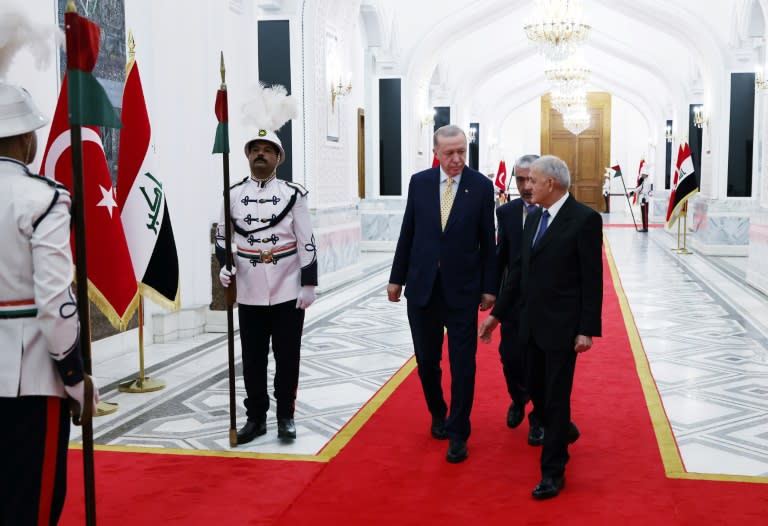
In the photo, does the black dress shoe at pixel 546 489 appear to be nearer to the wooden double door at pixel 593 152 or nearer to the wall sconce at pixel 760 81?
the wall sconce at pixel 760 81

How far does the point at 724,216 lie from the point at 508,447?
32.4ft

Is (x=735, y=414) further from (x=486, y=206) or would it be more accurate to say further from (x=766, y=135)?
(x=766, y=135)

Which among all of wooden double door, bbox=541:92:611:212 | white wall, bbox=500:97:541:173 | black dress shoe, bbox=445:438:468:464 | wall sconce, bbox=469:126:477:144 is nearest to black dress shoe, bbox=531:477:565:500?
black dress shoe, bbox=445:438:468:464

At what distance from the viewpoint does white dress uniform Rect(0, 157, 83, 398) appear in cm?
195

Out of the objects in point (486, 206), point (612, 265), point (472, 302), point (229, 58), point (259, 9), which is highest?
point (259, 9)

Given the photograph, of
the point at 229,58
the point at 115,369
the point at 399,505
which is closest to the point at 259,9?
the point at 229,58

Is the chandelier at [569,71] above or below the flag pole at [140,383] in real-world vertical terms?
above

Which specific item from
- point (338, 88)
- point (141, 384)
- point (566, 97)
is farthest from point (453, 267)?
point (566, 97)

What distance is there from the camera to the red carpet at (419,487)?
292 cm

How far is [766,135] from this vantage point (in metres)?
8.66

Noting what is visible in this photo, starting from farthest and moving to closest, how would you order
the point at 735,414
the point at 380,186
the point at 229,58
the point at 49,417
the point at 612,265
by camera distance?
1. the point at 380,186
2. the point at 612,265
3. the point at 229,58
4. the point at 735,414
5. the point at 49,417

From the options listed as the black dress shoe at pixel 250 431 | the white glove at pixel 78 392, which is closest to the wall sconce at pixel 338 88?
the black dress shoe at pixel 250 431

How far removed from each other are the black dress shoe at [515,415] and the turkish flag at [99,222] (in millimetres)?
1974

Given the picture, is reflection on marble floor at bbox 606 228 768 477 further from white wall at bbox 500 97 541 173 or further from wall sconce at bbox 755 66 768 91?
white wall at bbox 500 97 541 173
